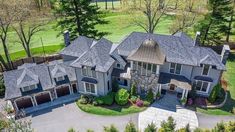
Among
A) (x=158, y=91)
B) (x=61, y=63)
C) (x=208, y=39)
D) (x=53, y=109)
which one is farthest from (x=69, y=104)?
(x=208, y=39)

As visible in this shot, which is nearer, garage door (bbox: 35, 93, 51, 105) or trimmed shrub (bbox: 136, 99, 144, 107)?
trimmed shrub (bbox: 136, 99, 144, 107)

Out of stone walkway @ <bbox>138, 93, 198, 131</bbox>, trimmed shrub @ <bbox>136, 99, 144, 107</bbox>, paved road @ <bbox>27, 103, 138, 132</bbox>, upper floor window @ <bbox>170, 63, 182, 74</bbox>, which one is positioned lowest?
paved road @ <bbox>27, 103, 138, 132</bbox>

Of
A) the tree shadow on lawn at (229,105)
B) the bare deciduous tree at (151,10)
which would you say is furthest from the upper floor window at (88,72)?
the bare deciduous tree at (151,10)

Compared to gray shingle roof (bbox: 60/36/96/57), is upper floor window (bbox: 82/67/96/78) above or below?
below

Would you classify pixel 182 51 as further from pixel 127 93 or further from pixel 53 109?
pixel 53 109

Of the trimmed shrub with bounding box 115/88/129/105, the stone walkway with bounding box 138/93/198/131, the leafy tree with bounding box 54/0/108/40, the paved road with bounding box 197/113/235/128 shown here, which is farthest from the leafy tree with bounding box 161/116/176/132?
the leafy tree with bounding box 54/0/108/40

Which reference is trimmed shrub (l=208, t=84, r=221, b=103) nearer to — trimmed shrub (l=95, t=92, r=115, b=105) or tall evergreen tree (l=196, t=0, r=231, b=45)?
trimmed shrub (l=95, t=92, r=115, b=105)

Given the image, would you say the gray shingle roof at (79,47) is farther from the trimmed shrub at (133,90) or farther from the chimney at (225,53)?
the chimney at (225,53)
